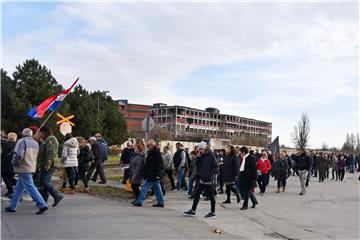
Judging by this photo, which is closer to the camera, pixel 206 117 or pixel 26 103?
pixel 26 103

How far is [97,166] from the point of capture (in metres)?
16.1

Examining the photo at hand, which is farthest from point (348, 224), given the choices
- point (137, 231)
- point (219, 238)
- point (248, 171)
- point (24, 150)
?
point (24, 150)

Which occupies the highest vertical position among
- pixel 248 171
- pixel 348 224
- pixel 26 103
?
pixel 26 103

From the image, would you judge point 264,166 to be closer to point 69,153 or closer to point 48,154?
point 69,153

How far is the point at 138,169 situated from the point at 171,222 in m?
2.74

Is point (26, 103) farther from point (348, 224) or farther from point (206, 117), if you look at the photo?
point (206, 117)

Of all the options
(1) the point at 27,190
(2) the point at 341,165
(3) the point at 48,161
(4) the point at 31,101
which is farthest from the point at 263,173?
(4) the point at 31,101

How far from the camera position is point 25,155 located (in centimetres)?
900

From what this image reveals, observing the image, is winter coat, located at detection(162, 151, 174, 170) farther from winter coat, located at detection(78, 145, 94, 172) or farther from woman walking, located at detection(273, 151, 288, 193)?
woman walking, located at detection(273, 151, 288, 193)

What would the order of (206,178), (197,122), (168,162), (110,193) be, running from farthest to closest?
(197,122), (168,162), (110,193), (206,178)

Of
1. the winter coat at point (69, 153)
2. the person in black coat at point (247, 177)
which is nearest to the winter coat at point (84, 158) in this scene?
the winter coat at point (69, 153)

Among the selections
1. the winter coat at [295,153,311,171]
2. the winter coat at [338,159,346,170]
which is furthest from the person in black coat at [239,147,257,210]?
the winter coat at [338,159,346,170]

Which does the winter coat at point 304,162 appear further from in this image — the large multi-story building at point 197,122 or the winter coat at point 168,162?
the large multi-story building at point 197,122

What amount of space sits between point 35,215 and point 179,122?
381 ft
